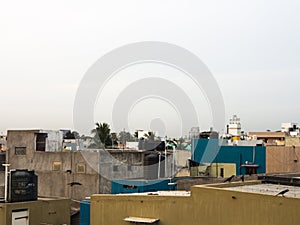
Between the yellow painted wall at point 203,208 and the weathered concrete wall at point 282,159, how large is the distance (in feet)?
78.9

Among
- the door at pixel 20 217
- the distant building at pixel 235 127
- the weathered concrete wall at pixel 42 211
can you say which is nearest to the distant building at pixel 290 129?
A: the distant building at pixel 235 127

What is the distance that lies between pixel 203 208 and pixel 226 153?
88.1 ft

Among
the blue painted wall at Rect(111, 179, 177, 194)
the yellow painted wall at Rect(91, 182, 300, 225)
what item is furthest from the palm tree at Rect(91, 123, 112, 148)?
the yellow painted wall at Rect(91, 182, 300, 225)

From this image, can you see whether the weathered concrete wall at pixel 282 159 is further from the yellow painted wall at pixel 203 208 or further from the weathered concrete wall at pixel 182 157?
the yellow painted wall at pixel 203 208

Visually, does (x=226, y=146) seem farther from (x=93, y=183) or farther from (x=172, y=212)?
(x=172, y=212)

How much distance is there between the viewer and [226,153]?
42688 mm

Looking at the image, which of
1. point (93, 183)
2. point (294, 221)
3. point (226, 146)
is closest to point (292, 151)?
point (226, 146)

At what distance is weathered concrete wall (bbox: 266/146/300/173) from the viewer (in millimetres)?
40781

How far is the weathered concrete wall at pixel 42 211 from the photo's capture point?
85.6ft

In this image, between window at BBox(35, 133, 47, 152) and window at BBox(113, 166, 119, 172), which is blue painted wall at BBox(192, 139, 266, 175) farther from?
window at BBox(35, 133, 47, 152)

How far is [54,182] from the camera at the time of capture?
134 ft

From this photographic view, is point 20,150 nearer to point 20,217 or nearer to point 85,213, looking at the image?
point 20,217

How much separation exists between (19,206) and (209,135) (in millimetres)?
26793

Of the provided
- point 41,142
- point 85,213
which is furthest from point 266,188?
point 41,142
